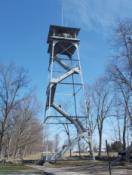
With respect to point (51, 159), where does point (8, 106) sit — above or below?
above

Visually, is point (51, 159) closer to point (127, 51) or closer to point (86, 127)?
point (86, 127)

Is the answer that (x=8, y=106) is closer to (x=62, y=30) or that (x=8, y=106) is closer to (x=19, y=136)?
(x=62, y=30)

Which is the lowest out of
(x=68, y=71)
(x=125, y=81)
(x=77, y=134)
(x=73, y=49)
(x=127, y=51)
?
(x=77, y=134)

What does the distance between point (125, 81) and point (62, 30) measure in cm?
1907

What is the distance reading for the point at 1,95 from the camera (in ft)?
143

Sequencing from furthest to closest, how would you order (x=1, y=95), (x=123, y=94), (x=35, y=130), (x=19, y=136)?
(x=35, y=130), (x=19, y=136), (x=1, y=95), (x=123, y=94)

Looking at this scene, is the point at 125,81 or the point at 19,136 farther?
the point at 19,136

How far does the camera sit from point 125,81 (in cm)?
2888

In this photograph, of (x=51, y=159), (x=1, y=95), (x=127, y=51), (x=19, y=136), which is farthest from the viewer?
(x=19, y=136)

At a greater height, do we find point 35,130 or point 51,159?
point 35,130

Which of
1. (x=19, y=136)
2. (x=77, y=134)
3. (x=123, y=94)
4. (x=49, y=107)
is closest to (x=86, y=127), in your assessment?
(x=77, y=134)

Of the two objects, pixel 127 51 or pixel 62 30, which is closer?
pixel 127 51

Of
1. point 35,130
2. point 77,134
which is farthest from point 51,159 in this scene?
point 35,130

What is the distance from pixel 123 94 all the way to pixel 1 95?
654 inches
